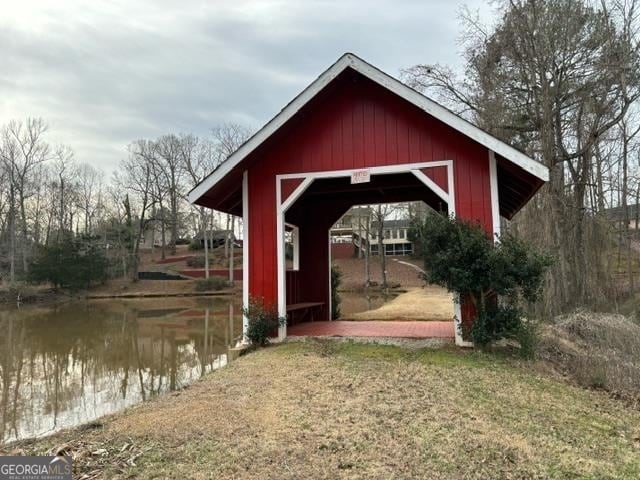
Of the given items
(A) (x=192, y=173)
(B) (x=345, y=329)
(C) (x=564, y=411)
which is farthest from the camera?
(A) (x=192, y=173)

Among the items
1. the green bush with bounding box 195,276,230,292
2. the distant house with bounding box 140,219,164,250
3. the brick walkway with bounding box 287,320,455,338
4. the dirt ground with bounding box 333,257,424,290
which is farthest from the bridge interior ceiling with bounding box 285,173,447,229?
the distant house with bounding box 140,219,164,250

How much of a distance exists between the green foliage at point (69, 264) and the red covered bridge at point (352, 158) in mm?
29368

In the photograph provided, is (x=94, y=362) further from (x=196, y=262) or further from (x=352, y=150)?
(x=196, y=262)

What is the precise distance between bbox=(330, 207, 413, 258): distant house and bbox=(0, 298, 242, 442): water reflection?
979 inches

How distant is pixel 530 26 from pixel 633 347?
29.8 feet

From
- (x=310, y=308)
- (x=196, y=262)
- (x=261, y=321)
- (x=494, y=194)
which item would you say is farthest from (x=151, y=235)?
(x=494, y=194)

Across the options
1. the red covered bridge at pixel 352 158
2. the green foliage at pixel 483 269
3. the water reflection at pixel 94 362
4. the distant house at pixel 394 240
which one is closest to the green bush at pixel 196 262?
the distant house at pixel 394 240

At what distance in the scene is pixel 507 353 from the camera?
677 centimetres

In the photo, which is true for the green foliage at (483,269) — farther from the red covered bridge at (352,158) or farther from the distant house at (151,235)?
the distant house at (151,235)

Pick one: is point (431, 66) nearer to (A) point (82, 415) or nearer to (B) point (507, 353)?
(B) point (507, 353)

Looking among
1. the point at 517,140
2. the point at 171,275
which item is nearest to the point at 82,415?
the point at 517,140

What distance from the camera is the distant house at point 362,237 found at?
45062 mm

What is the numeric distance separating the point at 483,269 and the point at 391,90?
9.97ft

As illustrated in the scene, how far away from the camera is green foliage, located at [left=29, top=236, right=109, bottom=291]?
33094 mm
